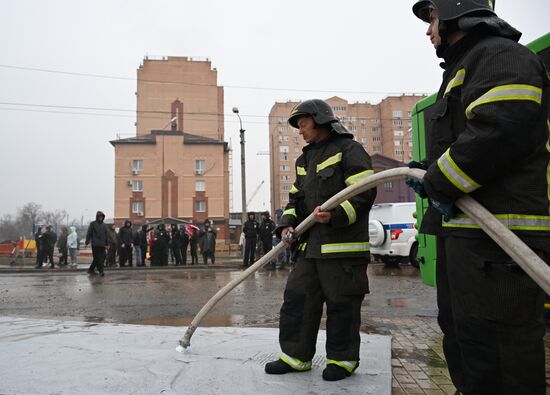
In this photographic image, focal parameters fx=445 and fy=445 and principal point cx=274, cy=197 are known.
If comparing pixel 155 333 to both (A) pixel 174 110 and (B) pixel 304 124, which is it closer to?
(B) pixel 304 124

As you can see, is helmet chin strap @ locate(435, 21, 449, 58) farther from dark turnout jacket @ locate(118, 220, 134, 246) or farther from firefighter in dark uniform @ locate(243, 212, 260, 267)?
dark turnout jacket @ locate(118, 220, 134, 246)

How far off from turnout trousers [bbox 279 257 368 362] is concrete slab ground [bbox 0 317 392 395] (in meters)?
0.18

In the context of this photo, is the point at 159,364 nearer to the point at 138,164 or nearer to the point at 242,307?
the point at 242,307

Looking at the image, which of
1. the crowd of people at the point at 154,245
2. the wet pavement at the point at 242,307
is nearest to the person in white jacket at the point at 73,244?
the crowd of people at the point at 154,245

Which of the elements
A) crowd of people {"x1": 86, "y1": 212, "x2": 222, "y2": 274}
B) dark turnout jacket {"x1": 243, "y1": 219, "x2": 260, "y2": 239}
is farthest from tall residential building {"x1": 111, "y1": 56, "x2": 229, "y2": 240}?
dark turnout jacket {"x1": 243, "y1": 219, "x2": 260, "y2": 239}

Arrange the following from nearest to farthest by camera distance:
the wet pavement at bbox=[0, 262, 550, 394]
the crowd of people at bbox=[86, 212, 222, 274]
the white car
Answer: the wet pavement at bbox=[0, 262, 550, 394], the white car, the crowd of people at bbox=[86, 212, 222, 274]

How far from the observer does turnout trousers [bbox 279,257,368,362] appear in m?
2.94

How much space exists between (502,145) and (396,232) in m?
11.4

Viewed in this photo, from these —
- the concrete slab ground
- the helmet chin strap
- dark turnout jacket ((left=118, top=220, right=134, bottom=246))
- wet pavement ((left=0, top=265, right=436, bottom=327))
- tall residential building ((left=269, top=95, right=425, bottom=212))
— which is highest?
tall residential building ((left=269, top=95, right=425, bottom=212))

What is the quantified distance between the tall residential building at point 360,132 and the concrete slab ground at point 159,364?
6612cm

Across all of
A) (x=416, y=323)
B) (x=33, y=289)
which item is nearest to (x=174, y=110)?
(x=33, y=289)

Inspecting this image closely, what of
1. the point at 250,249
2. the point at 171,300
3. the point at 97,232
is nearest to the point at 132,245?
the point at 97,232

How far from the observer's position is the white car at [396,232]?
1249cm

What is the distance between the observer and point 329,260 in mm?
3023
